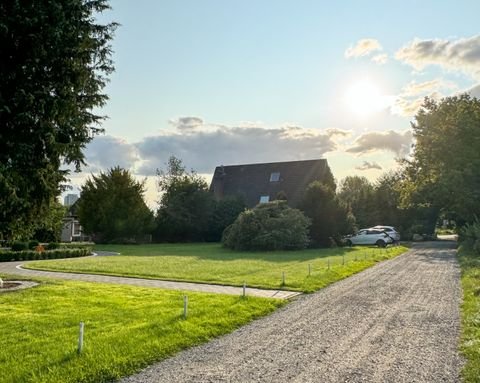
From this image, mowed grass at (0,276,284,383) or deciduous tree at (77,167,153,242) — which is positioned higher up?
deciduous tree at (77,167,153,242)

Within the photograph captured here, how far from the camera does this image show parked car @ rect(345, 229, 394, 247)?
34.1m

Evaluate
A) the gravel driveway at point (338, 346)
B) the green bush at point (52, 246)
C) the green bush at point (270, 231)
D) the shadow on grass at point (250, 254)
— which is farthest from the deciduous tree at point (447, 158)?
the green bush at point (52, 246)

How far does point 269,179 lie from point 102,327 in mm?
42027

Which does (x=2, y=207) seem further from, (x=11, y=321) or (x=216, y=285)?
(x=216, y=285)

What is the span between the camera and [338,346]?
22.8 ft

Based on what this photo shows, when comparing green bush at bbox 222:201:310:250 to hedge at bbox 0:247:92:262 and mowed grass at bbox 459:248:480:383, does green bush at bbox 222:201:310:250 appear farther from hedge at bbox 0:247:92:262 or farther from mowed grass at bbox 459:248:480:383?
mowed grass at bbox 459:248:480:383

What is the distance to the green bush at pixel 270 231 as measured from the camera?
29.3m

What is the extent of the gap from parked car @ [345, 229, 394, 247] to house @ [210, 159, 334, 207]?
31.7 ft

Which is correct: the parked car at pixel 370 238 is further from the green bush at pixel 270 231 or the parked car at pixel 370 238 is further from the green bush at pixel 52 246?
the green bush at pixel 52 246

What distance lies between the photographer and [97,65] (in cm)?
1177

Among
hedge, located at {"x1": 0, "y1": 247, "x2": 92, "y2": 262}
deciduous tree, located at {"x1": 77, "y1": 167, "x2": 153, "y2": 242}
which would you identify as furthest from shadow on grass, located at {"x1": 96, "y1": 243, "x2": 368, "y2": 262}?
deciduous tree, located at {"x1": 77, "y1": 167, "x2": 153, "y2": 242}

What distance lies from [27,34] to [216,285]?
8.20m

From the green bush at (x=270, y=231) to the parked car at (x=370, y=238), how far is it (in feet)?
21.8

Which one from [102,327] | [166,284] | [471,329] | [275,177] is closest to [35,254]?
[166,284]
